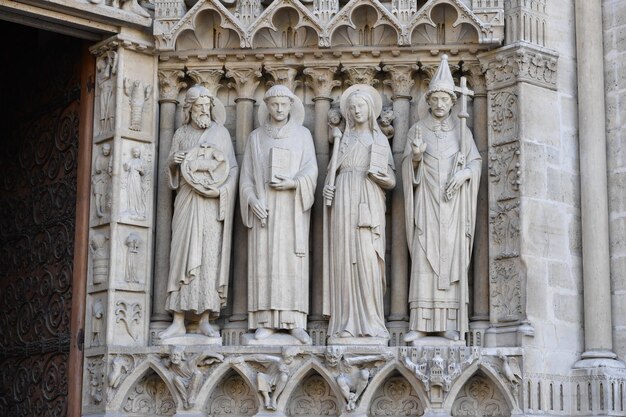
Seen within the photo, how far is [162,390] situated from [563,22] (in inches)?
176

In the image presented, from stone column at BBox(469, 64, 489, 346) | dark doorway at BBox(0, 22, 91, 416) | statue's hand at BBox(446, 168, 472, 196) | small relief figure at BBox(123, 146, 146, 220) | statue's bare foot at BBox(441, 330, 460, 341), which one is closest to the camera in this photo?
statue's bare foot at BBox(441, 330, 460, 341)

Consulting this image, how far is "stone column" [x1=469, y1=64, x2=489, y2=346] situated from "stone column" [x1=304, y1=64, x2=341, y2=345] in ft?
3.87

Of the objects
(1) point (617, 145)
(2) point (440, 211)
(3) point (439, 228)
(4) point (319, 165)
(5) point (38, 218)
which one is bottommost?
(3) point (439, 228)

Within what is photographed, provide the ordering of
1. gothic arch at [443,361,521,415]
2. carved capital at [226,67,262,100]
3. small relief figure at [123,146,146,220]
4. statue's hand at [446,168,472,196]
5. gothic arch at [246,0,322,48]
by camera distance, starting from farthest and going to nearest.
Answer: carved capital at [226,67,262,100] → gothic arch at [246,0,322,48] → small relief figure at [123,146,146,220] → statue's hand at [446,168,472,196] → gothic arch at [443,361,521,415]

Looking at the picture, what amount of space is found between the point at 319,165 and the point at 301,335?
1460 millimetres

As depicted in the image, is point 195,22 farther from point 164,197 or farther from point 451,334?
point 451,334

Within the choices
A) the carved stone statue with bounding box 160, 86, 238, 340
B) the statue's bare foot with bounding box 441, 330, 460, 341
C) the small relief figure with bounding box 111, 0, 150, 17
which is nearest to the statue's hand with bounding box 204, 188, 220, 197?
the carved stone statue with bounding box 160, 86, 238, 340

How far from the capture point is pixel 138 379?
1043cm

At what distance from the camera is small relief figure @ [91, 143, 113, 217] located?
35.3ft

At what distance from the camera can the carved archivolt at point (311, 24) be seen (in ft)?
35.3

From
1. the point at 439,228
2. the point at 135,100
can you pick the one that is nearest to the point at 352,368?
the point at 439,228

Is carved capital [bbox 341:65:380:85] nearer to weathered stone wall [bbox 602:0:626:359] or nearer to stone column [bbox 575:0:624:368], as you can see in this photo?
stone column [bbox 575:0:624:368]

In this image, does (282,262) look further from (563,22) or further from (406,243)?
(563,22)

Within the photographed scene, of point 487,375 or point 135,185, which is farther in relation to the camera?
point 135,185
